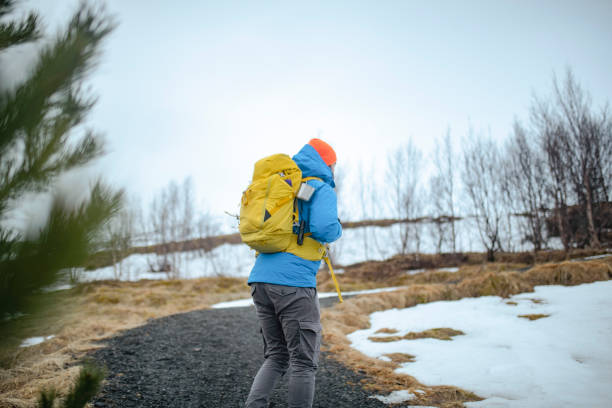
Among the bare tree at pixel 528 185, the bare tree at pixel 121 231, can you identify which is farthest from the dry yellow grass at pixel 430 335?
the bare tree at pixel 528 185

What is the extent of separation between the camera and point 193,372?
3.74m

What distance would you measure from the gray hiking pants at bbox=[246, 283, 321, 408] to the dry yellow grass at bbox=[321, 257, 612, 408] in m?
1.47

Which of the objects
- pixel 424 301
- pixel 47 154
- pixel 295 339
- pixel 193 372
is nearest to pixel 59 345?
pixel 193 372

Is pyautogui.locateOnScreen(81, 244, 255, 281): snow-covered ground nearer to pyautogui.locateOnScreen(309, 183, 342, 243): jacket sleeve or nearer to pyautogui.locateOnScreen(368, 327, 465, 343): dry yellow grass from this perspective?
pyautogui.locateOnScreen(368, 327, 465, 343): dry yellow grass

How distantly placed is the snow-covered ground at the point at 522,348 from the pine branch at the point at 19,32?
362 centimetres

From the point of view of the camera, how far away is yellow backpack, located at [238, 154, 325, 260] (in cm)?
201

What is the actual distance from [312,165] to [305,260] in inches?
26.6

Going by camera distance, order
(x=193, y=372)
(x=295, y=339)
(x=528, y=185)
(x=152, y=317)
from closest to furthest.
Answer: (x=295, y=339), (x=193, y=372), (x=152, y=317), (x=528, y=185)

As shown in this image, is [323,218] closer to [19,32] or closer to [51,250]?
[51,250]

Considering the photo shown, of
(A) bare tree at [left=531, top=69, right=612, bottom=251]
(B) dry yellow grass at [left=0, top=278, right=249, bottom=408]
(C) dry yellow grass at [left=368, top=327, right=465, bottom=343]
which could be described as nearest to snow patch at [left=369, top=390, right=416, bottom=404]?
(C) dry yellow grass at [left=368, top=327, right=465, bottom=343]

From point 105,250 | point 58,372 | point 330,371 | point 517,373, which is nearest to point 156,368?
point 58,372

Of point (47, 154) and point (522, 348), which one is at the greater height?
point (47, 154)

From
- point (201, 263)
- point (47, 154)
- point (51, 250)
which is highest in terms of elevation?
point (47, 154)

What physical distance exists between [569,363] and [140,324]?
21.8 ft
